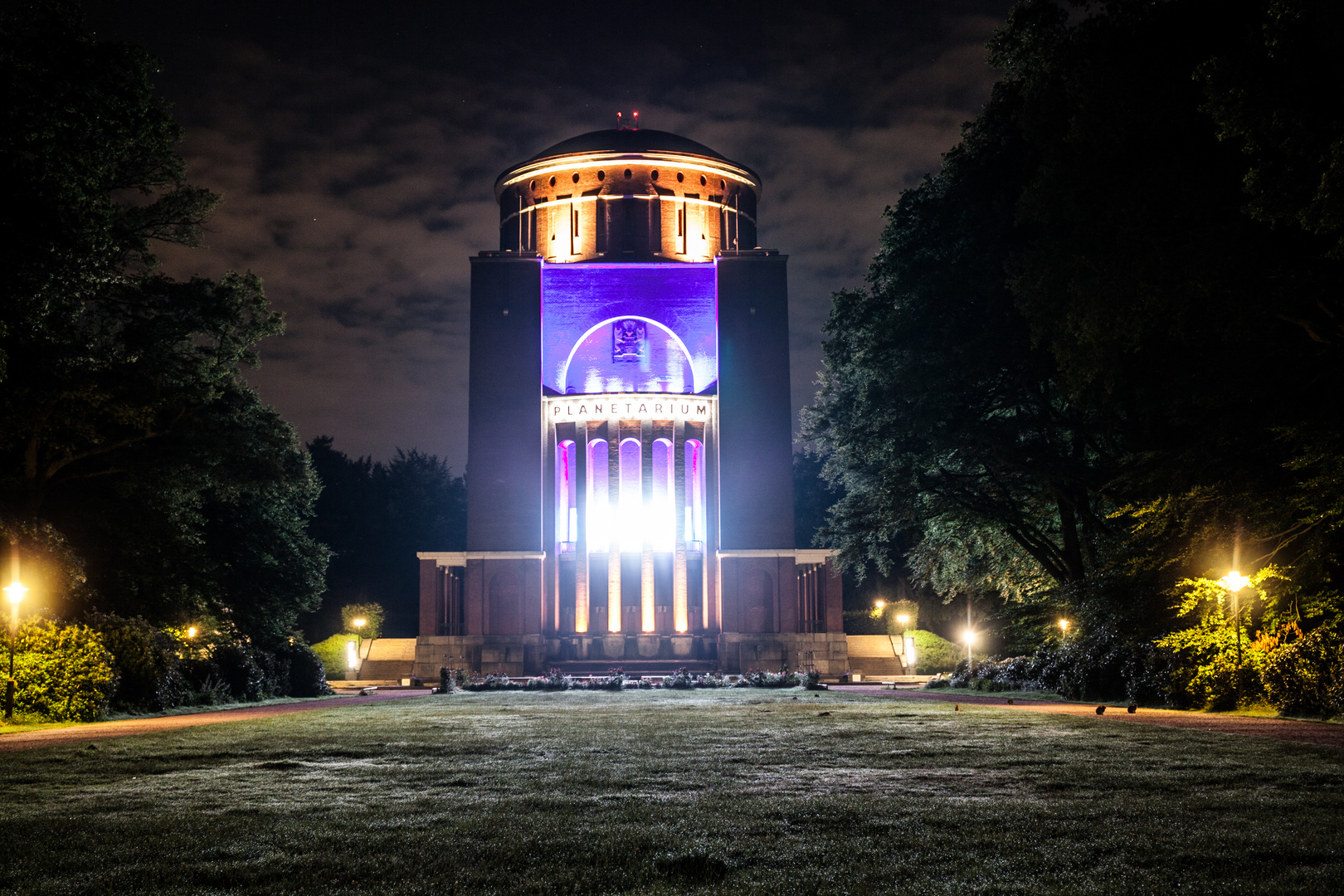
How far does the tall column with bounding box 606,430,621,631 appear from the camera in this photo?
39.5m

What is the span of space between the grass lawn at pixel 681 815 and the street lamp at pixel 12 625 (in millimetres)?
7126

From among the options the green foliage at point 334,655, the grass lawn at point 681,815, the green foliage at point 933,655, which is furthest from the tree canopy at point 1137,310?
the green foliage at point 334,655

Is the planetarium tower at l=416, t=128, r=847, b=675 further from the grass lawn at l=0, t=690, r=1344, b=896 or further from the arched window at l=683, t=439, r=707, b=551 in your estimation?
the grass lawn at l=0, t=690, r=1344, b=896

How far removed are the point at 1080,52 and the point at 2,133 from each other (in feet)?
52.5

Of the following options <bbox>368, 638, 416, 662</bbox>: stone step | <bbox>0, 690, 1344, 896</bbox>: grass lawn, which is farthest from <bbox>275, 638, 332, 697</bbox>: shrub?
<bbox>0, 690, 1344, 896</bbox>: grass lawn

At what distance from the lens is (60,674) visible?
53.6 ft

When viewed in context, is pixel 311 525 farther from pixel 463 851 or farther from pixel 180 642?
pixel 463 851

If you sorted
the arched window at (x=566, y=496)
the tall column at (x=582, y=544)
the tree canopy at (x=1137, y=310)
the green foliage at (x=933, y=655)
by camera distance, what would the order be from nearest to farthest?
the tree canopy at (x=1137, y=310)
the tall column at (x=582, y=544)
the green foliage at (x=933, y=655)
the arched window at (x=566, y=496)

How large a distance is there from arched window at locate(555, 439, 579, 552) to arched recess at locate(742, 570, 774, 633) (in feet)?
22.2

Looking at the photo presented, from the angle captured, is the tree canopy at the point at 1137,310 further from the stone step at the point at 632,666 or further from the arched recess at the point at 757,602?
the arched recess at the point at 757,602

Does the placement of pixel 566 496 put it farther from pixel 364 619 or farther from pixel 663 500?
pixel 364 619

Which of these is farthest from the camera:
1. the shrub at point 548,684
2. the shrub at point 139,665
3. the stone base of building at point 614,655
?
the stone base of building at point 614,655

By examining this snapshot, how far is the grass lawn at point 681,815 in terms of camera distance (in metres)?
4.43

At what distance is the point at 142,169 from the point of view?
21359 mm
